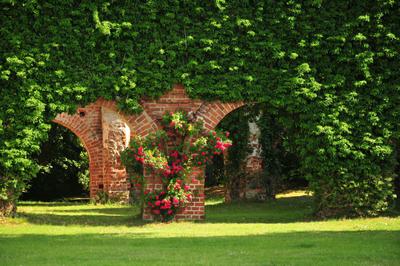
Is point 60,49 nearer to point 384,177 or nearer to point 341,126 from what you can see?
point 341,126

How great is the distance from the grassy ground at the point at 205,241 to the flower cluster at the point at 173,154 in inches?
22.1

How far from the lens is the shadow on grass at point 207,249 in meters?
7.76

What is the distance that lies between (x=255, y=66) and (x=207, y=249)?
19.1 feet

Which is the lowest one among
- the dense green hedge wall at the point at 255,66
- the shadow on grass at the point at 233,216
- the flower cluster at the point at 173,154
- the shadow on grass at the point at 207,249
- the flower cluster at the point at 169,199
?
the shadow on grass at the point at 207,249

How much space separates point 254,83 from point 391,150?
3.07m

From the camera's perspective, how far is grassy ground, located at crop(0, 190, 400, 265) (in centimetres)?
789

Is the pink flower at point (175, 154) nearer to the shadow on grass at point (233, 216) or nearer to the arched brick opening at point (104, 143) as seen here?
the shadow on grass at point (233, 216)

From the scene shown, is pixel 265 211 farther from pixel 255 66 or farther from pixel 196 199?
pixel 255 66

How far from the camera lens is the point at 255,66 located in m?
13.9

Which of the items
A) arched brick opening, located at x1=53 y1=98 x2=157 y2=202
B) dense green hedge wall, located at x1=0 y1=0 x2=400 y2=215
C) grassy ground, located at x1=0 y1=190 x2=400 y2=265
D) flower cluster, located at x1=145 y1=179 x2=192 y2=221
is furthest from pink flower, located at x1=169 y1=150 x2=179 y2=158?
arched brick opening, located at x1=53 y1=98 x2=157 y2=202

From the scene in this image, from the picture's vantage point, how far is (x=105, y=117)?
68.5 feet

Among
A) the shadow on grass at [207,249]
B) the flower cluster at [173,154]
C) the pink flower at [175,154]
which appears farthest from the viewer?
the pink flower at [175,154]

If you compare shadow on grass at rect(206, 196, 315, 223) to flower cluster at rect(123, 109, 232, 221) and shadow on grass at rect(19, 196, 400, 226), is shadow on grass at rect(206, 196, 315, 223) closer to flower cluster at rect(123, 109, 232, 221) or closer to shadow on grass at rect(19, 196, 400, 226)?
shadow on grass at rect(19, 196, 400, 226)

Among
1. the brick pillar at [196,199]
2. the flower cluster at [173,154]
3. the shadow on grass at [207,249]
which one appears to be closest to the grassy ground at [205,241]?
the shadow on grass at [207,249]
